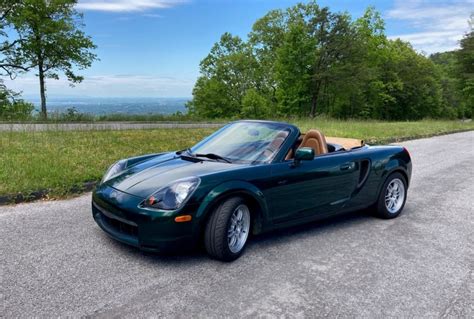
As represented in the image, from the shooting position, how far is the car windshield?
4.23 meters

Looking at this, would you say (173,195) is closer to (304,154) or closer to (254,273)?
(254,273)

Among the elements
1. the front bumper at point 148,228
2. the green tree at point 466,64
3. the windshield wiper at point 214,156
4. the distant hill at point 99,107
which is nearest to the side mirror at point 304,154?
the windshield wiper at point 214,156

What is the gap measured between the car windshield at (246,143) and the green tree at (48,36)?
987 inches

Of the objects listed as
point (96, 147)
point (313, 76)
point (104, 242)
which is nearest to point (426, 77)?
point (313, 76)

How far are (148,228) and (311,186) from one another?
6.15 ft

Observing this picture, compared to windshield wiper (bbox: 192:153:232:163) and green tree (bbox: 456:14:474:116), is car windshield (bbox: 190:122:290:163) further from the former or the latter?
green tree (bbox: 456:14:474:116)

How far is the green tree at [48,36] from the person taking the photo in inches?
1014

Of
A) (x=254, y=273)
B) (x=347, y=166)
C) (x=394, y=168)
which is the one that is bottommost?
(x=254, y=273)

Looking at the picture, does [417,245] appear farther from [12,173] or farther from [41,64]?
[41,64]

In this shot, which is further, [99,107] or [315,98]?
[315,98]

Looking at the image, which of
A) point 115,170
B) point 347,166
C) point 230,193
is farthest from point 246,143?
point 115,170

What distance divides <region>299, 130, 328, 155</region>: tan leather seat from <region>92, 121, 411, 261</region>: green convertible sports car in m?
0.01

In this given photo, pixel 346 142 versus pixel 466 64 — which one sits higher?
pixel 466 64

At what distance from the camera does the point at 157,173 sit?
13.0ft
